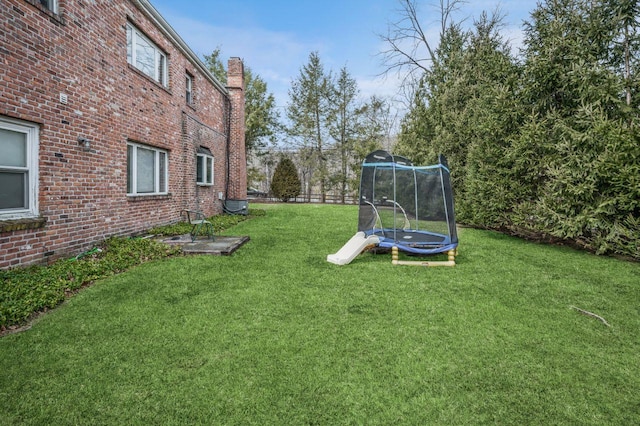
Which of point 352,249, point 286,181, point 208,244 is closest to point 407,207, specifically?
point 352,249

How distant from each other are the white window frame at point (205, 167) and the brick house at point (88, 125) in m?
0.63

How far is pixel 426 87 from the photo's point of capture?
1348cm

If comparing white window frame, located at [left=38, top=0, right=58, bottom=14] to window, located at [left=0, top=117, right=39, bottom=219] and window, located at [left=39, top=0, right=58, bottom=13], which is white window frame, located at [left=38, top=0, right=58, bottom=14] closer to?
window, located at [left=39, top=0, right=58, bottom=13]

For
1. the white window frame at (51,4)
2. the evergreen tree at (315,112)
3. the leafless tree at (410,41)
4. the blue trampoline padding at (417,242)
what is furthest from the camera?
the evergreen tree at (315,112)

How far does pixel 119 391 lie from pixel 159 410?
39 cm

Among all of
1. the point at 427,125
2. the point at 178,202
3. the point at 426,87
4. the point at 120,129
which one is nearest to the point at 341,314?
the point at 120,129

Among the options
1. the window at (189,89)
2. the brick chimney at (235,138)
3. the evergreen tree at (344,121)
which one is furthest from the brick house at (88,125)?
the evergreen tree at (344,121)

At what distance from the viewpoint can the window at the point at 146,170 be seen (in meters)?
7.10

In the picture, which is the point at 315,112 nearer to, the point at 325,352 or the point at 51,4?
the point at 51,4

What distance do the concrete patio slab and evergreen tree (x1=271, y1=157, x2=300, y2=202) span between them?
17018 mm

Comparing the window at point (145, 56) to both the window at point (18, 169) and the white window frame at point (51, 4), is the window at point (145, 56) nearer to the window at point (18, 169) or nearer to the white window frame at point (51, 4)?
the white window frame at point (51, 4)

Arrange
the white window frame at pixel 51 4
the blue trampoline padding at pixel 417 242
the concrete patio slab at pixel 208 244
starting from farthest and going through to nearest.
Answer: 1. the concrete patio slab at pixel 208 244
2. the blue trampoline padding at pixel 417 242
3. the white window frame at pixel 51 4

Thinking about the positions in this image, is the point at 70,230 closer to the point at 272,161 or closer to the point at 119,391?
the point at 119,391

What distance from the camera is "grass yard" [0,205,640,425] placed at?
2.00 m
